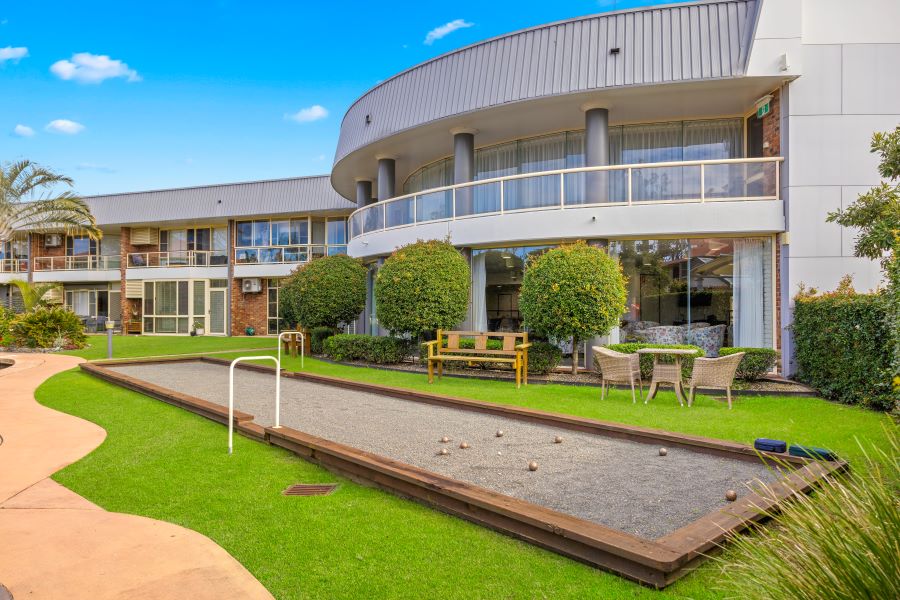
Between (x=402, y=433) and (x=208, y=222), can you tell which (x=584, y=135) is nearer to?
(x=402, y=433)

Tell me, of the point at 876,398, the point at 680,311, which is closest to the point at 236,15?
the point at 680,311

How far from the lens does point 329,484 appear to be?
5.12 meters

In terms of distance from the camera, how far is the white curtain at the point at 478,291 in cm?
1539

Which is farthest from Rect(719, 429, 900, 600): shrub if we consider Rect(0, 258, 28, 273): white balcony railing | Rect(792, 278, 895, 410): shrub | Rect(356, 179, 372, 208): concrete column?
Rect(0, 258, 28, 273): white balcony railing

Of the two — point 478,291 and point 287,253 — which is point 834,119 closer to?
point 478,291

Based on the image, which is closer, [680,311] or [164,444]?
[164,444]

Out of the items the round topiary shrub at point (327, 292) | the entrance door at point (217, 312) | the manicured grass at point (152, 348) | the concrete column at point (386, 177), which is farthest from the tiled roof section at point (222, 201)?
the round topiary shrub at point (327, 292)

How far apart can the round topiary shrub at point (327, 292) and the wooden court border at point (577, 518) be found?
959 centimetres

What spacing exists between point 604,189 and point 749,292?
3940 millimetres

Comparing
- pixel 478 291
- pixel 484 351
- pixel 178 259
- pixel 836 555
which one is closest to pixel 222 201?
pixel 178 259

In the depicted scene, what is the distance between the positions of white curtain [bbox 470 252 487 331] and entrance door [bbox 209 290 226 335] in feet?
63.3

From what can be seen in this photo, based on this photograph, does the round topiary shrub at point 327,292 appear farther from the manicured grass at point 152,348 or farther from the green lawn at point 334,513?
the green lawn at point 334,513

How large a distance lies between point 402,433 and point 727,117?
40.6ft

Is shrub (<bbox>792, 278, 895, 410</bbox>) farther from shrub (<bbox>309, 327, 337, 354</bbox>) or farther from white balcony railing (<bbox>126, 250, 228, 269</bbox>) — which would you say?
white balcony railing (<bbox>126, 250, 228, 269</bbox>)
